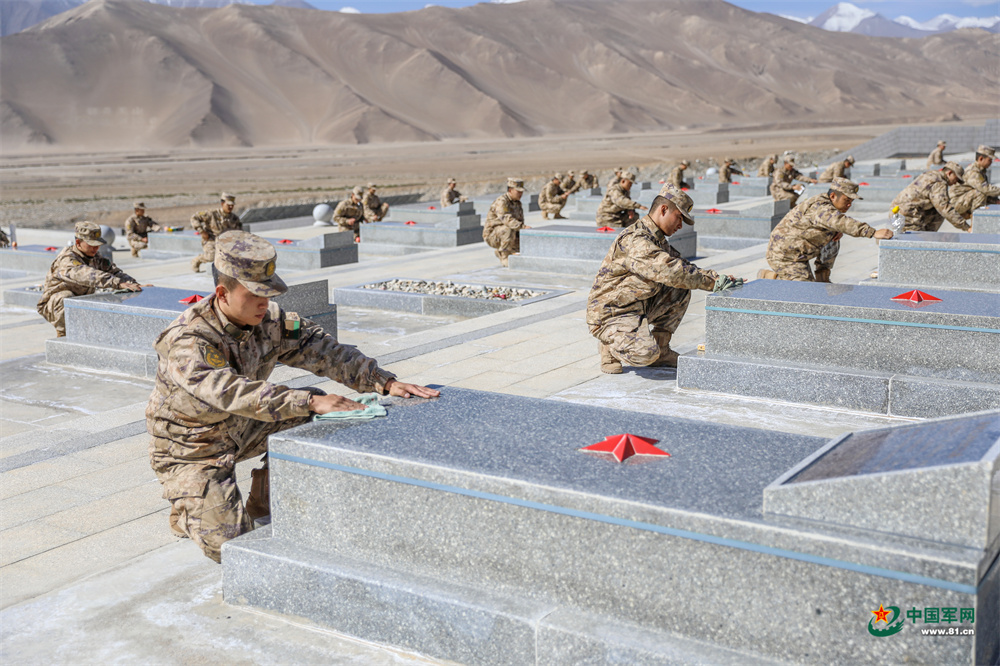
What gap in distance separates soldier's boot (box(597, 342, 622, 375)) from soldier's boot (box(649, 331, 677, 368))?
287mm

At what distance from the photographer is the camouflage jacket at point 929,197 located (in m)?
14.1

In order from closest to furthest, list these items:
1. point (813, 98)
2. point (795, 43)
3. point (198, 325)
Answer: point (198, 325) → point (813, 98) → point (795, 43)

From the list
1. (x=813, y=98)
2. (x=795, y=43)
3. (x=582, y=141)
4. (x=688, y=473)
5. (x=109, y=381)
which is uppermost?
(x=795, y=43)

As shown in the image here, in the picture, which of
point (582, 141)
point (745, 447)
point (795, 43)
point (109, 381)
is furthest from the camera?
point (795, 43)

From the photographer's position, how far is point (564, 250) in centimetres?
1536

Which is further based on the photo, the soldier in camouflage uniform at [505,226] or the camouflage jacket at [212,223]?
the camouflage jacket at [212,223]

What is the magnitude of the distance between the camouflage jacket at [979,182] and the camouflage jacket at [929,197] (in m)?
1.57

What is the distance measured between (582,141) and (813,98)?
6725cm

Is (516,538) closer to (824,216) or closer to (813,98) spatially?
(824,216)

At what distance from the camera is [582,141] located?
332ft

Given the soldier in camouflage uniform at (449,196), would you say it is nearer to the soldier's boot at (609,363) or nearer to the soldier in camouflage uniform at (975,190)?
the soldier in camouflage uniform at (975,190)

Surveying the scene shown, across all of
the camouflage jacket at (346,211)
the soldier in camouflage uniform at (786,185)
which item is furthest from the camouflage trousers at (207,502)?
the soldier in camouflage uniform at (786,185)

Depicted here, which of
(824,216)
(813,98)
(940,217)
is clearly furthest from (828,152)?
(813,98)

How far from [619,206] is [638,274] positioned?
9724 mm
